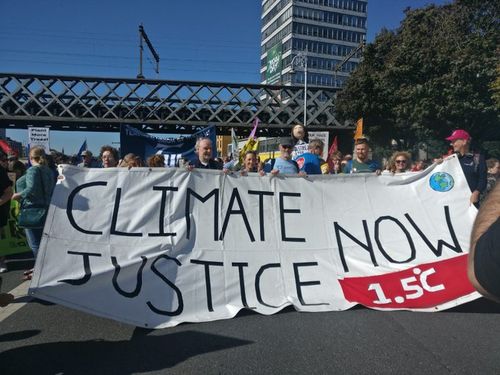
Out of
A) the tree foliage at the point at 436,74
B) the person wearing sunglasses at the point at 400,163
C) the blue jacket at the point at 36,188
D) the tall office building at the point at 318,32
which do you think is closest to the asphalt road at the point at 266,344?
the blue jacket at the point at 36,188

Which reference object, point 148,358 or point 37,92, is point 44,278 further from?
point 37,92

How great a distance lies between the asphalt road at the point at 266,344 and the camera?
311cm

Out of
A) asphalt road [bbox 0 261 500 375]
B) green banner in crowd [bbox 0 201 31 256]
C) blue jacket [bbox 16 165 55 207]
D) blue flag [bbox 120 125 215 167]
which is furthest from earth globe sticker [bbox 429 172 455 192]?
blue flag [bbox 120 125 215 167]

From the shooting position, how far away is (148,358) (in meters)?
3.25

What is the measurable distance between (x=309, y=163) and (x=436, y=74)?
18.7 m

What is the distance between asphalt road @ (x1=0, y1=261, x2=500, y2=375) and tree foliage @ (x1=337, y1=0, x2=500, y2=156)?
17556mm

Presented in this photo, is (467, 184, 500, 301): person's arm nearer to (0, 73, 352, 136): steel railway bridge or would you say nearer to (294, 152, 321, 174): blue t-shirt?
(294, 152, 321, 174): blue t-shirt

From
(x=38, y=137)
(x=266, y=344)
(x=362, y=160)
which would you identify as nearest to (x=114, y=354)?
(x=266, y=344)

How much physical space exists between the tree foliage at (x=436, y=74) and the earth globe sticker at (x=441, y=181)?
15.9 metres

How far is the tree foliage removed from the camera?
68.2 ft

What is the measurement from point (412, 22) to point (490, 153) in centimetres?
930

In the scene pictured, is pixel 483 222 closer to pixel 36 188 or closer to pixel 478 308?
pixel 478 308

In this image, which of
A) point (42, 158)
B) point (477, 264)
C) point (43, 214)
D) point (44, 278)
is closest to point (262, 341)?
point (44, 278)

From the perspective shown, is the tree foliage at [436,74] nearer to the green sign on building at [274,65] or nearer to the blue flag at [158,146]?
the green sign on building at [274,65]
